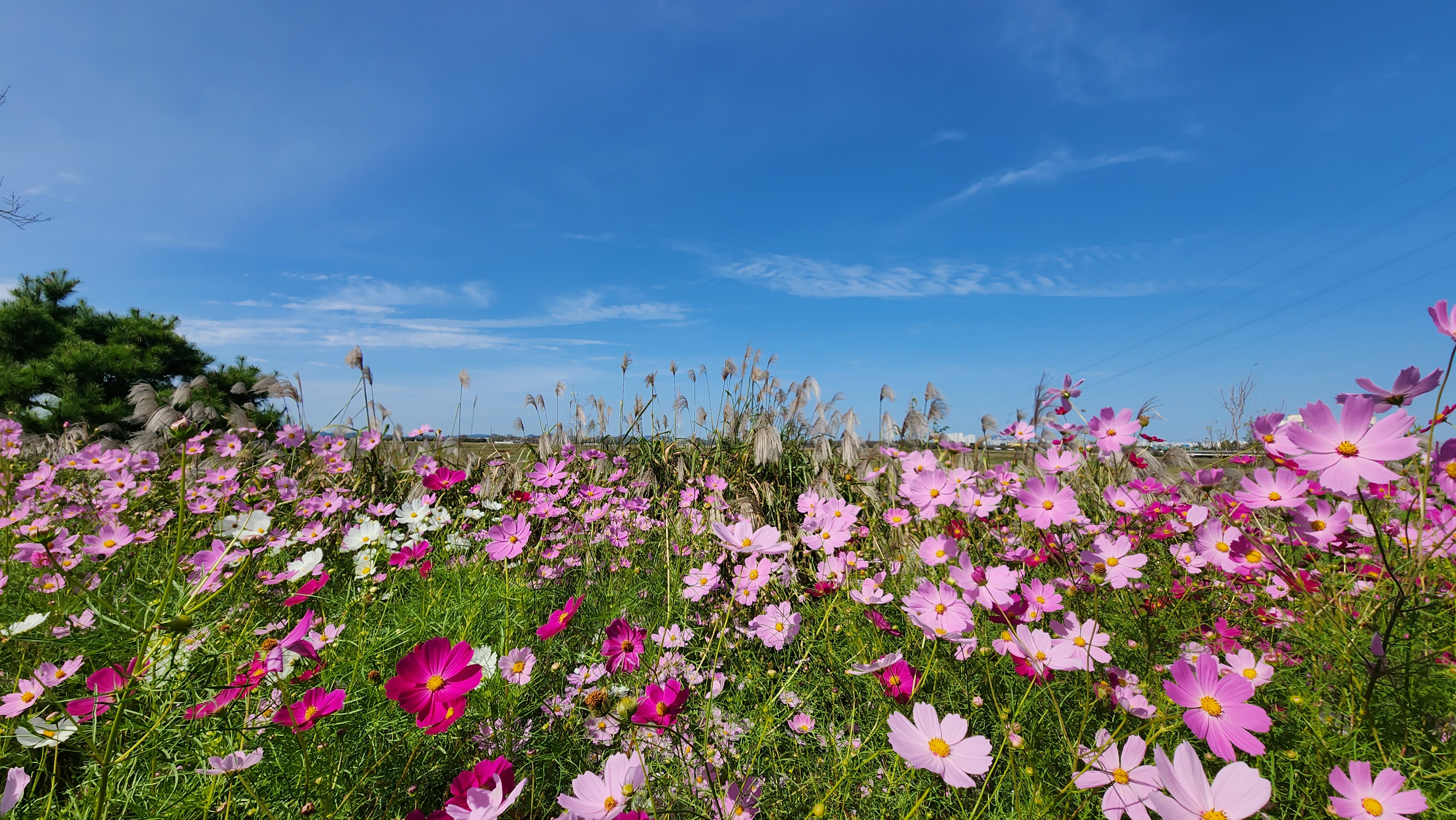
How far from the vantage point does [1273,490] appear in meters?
1.33

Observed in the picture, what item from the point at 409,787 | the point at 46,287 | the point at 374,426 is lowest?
the point at 409,787

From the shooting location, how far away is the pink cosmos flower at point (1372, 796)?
79 cm

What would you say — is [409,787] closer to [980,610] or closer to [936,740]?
[936,740]

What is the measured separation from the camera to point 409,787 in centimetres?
130

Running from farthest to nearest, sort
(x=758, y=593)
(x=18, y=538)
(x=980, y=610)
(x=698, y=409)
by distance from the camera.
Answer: (x=698, y=409), (x=18, y=538), (x=758, y=593), (x=980, y=610)

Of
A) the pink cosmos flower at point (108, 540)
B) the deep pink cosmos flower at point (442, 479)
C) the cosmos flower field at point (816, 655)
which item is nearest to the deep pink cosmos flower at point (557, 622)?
the cosmos flower field at point (816, 655)

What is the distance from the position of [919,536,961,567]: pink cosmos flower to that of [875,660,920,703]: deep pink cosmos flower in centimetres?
Answer: 41

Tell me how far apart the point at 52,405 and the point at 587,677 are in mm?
10883

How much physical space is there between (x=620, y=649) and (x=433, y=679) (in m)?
0.37

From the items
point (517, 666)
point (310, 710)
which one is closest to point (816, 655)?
point (517, 666)

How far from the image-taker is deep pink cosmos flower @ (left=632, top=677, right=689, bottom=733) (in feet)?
3.06

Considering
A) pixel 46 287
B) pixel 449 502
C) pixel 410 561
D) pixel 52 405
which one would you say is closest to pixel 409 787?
pixel 410 561

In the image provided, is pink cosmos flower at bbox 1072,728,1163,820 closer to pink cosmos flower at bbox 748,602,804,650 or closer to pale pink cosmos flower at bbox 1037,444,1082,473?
pink cosmos flower at bbox 748,602,804,650

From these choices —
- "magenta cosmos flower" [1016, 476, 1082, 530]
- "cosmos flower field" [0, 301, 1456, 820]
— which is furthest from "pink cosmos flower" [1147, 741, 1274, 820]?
"magenta cosmos flower" [1016, 476, 1082, 530]
